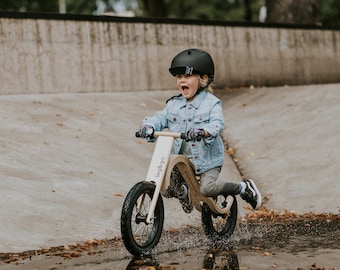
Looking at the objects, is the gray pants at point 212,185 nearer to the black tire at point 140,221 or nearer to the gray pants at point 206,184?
the gray pants at point 206,184

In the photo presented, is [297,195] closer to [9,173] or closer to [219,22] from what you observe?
[9,173]

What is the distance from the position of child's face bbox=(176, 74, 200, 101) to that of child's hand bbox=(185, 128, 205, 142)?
642 millimetres

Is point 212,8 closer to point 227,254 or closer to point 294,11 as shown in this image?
point 294,11

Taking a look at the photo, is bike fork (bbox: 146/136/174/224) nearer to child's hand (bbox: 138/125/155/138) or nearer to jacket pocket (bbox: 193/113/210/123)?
child's hand (bbox: 138/125/155/138)

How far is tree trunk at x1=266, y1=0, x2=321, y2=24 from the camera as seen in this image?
20344 mm

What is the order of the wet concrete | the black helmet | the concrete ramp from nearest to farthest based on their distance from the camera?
the wet concrete < the black helmet < the concrete ramp

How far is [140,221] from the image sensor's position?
251 inches

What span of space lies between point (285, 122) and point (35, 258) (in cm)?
784

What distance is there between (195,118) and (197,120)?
3cm

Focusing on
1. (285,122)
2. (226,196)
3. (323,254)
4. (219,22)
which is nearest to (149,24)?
(219,22)

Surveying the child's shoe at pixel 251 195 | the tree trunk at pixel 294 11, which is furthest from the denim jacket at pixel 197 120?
the tree trunk at pixel 294 11

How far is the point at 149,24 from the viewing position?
16266 millimetres

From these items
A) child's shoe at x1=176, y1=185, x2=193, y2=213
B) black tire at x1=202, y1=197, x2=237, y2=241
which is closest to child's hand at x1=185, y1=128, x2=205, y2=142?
child's shoe at x1=176, y1=185, x2=193, y2=213

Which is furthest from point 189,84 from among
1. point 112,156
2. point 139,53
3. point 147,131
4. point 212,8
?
point 212,8
